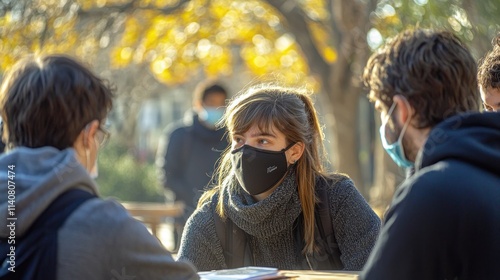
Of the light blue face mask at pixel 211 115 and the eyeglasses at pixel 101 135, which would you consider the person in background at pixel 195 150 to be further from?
the eyeglasses at pixel 101 135

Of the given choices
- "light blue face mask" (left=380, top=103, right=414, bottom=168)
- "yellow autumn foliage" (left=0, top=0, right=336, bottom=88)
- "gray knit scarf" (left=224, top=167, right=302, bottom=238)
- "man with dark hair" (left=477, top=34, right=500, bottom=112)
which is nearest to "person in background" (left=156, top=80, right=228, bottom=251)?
"yellow autumn foliage" (left=0, top=0, right=336, bottom=88)

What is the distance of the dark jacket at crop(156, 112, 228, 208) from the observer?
25.9 feet

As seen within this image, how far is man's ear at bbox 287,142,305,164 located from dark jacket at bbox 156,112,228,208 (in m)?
3.61

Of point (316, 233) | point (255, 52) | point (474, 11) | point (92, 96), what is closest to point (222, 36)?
point (255, 52)

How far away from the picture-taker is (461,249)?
2549mm

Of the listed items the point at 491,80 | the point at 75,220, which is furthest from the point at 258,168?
the point at 75,220

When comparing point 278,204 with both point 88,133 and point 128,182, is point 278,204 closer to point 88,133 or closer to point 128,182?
point 88,133

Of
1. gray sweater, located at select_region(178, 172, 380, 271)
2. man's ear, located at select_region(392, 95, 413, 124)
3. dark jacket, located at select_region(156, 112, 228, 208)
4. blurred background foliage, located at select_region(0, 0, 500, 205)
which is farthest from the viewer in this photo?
blurred background foliage, located at select_region(0, 0, 500, 205)

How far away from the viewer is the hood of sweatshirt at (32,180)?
8.54ft

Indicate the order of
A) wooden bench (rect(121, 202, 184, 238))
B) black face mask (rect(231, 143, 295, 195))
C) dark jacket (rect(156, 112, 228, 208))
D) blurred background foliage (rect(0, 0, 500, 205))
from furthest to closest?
blurred background foliage (rect(0, 0, 500, 205)) < wooden bench (rect(121, 202, 184, 238)) < dark jacket (rect(156, 112, 228, 208)) < black face mask (rect(231, 143, 295, 195))

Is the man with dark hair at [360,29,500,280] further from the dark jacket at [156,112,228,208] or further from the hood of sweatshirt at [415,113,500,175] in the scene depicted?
the dark jacket at [156,112,228,208]

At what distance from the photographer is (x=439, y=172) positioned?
8.36 ft

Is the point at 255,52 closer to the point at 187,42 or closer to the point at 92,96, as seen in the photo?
the point at 187,42

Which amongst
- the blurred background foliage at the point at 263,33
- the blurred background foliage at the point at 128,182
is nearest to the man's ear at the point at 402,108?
the blurred background foliage at the point at 263,33
